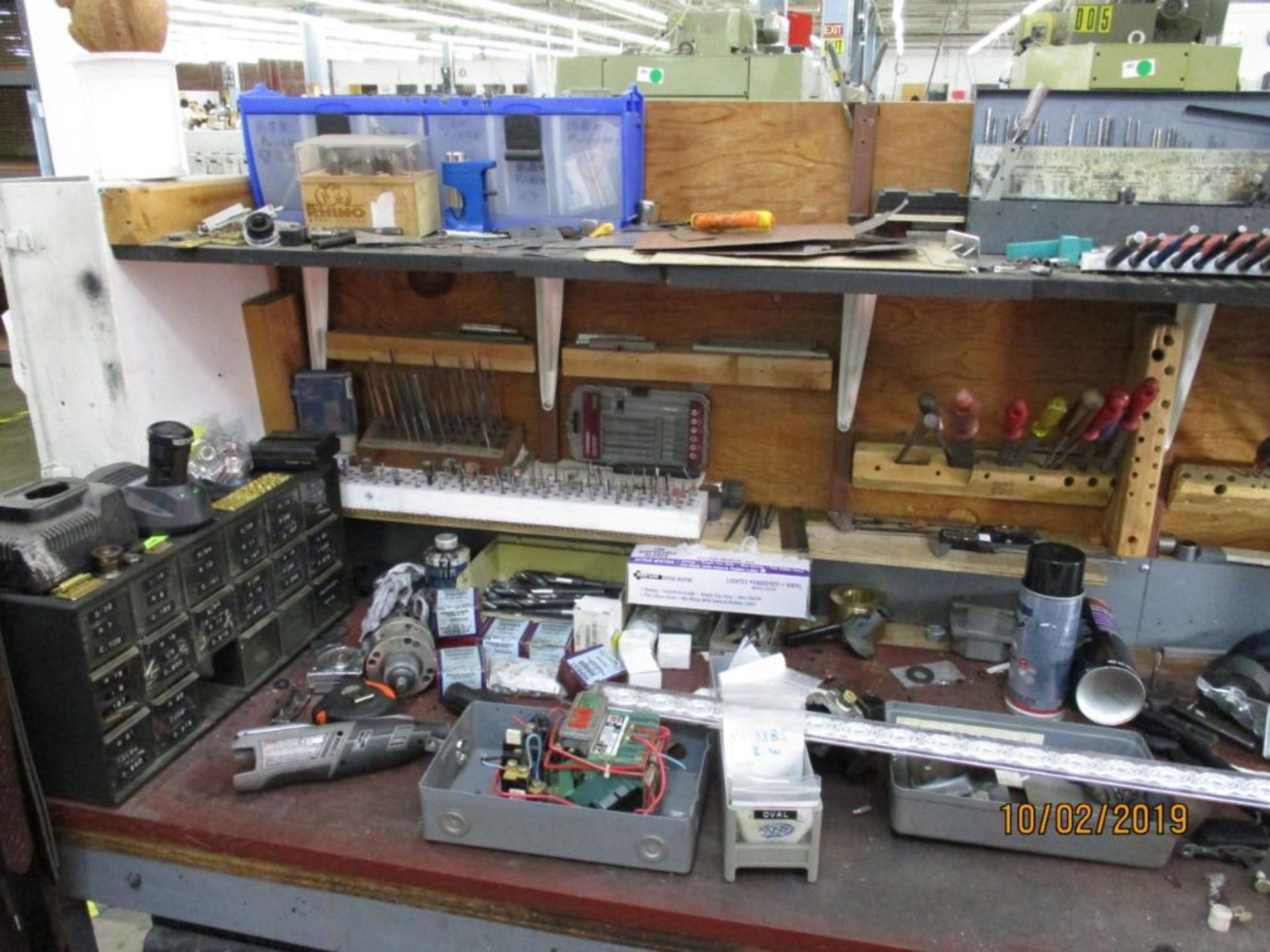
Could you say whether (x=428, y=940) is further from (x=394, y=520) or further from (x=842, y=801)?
(x=394, y=520)

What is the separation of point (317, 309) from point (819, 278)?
92 centimetres

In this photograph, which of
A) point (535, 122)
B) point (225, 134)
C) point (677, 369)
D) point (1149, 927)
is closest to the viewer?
point (1149, 927)

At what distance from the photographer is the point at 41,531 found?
1015 millimetres

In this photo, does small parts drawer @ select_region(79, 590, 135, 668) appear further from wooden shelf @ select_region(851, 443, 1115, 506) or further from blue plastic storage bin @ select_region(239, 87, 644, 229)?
wooden shelf @ select_region(851, 443, 1115, 506)

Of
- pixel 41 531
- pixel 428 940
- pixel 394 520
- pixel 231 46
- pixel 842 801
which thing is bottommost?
pixel 428 940

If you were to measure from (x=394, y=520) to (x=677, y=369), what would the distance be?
21.2 inches

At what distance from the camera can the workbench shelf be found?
3.22 ft

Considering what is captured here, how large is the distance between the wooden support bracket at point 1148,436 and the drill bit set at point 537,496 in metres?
0.60

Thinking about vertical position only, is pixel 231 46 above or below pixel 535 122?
above

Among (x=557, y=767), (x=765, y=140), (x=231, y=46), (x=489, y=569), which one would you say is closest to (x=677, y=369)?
(x=765, y=140)

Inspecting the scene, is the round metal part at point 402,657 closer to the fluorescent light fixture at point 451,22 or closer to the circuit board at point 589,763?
the circuit board at point 589,763

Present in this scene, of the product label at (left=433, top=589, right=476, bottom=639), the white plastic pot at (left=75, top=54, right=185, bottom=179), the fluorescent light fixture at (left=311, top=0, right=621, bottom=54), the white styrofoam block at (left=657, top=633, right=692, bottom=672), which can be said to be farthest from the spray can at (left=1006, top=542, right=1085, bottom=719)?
the fluorescent light fixture at (left=311, top=0, right=621, bottom=54)

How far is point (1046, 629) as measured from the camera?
3.93 ft
